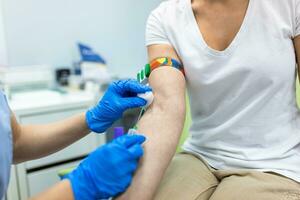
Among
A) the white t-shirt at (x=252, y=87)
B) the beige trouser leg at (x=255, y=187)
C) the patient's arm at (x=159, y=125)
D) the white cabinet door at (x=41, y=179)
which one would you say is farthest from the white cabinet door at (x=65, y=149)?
the beige trouser leg at (x=255, y=187)

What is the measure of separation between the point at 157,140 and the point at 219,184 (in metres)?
0.23

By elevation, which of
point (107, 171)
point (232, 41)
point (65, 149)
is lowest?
point (65, 149)

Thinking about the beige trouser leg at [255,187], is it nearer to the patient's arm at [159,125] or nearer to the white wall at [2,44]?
the patient's arm at [159,125]

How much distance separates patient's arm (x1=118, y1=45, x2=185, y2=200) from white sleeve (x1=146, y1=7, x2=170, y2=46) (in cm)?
2

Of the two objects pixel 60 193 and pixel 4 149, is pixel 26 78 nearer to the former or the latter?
pixel 4 149

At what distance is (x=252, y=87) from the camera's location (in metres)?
1.07

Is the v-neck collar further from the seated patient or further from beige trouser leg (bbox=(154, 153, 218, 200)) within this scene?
beige trouser leg (bbox=(154, 153, 218, 200))

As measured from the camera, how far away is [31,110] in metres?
1.89

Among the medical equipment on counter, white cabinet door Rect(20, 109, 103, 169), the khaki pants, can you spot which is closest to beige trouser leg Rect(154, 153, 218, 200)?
the khaki pants

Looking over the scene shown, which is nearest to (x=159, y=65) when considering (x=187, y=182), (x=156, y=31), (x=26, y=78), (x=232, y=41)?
(x=156, y=31)

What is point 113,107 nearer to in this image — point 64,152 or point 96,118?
point 96,118

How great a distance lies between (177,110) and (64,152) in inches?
43.9

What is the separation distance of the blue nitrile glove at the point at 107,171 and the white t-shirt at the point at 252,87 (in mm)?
335

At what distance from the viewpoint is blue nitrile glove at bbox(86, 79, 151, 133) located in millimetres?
1097
